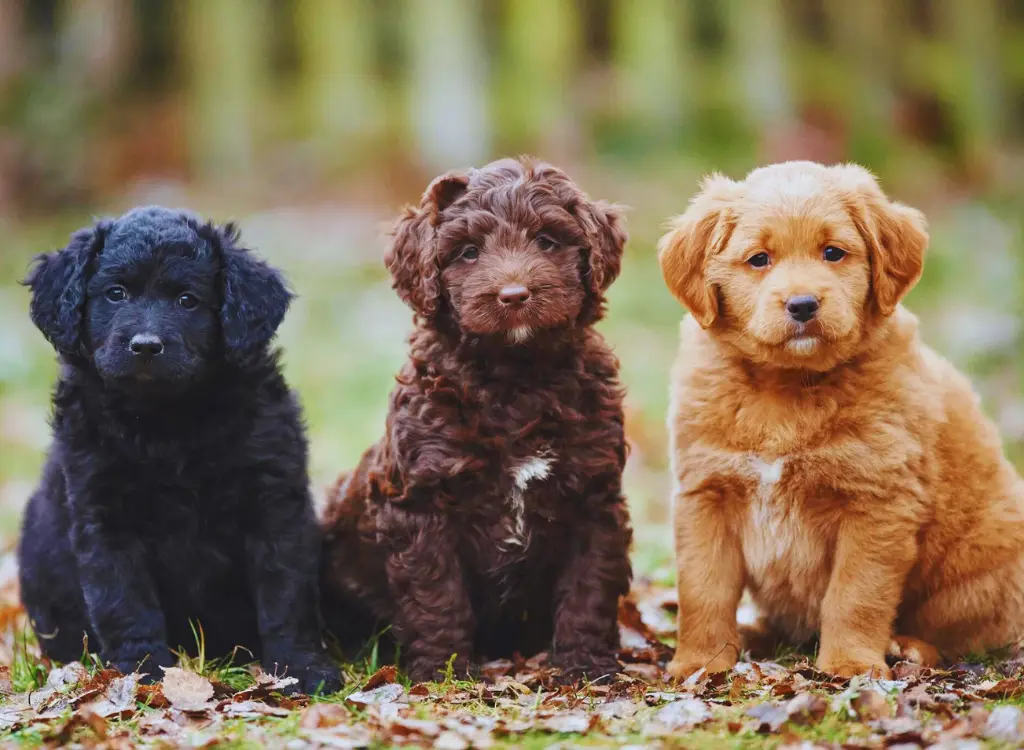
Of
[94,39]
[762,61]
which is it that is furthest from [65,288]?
[94,39]

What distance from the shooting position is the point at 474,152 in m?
14.2

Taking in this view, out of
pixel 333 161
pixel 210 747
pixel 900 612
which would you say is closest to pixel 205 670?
pixel 210 747

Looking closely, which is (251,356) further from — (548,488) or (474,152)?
(474,152)

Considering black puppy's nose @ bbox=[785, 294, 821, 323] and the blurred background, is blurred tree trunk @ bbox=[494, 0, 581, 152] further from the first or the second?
black puppy's nose @ bbox=[785, 294, 821, 323]

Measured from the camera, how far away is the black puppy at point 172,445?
4363mm

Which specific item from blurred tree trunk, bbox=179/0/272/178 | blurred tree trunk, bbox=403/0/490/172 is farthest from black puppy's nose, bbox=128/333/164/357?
blurred tree trunk, bbox=179/0/272/178

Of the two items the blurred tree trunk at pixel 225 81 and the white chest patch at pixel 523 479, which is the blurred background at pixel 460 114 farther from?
the white chest patch at pixel 523 479

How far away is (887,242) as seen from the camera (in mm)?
4344

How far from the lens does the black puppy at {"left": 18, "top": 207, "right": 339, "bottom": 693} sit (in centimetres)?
436

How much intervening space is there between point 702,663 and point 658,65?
11809 mm

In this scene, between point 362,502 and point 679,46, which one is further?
point 679,46

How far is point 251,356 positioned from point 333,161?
452 inches

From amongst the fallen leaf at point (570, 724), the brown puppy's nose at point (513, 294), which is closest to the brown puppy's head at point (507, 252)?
the brown puppy's nose at point (513, 294)

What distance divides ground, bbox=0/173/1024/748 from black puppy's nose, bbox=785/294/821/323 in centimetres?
125
